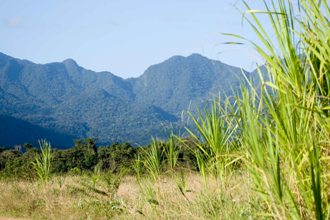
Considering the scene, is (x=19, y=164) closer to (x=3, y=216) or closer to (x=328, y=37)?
(x=3, y=216)

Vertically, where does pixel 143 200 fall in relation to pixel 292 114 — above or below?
below

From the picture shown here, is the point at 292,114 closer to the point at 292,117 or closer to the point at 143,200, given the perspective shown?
the point at 292,117

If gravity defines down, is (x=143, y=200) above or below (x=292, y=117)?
below

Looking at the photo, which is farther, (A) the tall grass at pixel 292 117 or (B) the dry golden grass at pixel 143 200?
(B) the dry golden grass at pixel 143 200

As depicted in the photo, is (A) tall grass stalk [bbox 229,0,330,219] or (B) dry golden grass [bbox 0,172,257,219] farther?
(B) dry golden grass [bbox 0,172,257,219]

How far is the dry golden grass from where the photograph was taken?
225 inches

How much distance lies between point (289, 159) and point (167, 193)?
4.84 m

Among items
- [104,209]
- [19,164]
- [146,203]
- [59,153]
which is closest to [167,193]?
[146,203]

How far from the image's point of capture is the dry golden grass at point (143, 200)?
18.7 ft

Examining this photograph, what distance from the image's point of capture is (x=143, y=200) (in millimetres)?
7898

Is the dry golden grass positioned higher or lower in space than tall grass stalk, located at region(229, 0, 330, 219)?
lower

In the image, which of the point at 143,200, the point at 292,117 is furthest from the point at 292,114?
the point at 143,200

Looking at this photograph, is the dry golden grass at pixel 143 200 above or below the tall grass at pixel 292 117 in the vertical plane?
below

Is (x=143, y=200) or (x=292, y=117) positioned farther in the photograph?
(x=143, y=200)
